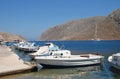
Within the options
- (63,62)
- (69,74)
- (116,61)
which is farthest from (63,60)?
(116,61)

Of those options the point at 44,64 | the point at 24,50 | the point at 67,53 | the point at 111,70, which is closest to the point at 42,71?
the point at 44,64

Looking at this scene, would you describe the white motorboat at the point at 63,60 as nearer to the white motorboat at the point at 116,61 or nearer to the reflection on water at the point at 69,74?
the reflection on water at the point at 69,74

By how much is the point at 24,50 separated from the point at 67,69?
3987 cm

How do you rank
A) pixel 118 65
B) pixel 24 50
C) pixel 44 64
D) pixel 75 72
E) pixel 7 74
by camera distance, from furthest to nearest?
1. pixel 24 50
2. pixel 44 64
3. pixel 75 72
4. pixel 118 65
5. pixel 7 74

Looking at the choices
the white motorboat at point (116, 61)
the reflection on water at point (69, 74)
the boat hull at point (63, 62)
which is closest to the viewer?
the reflection on water at point (69, 74)

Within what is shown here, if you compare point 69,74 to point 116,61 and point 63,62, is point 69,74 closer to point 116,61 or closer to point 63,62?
point 63,62

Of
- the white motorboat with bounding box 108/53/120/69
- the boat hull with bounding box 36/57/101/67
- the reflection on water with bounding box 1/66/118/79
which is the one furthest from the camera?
the boat hull with bounding box 36/57/101/67

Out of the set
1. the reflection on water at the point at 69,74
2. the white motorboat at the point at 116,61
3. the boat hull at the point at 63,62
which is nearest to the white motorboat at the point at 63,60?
the boat hull at the point at 63,62

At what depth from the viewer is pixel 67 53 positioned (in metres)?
40.1

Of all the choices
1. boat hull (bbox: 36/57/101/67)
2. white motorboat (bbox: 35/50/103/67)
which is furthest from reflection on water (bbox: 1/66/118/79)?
white motorboat (bbox: 35/50/103/67)

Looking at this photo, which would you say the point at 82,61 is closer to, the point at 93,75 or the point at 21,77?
the point at 93,75

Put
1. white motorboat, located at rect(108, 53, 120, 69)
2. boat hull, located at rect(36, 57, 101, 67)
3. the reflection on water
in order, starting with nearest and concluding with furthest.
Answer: the reflection on water, white motorboat, located at rect(108, 53, 120, 69), boat hull, located at rect(36, 57, 101, 67)

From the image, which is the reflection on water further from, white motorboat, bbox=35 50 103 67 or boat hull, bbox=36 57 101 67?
white motorboat, bbox=35 50 103 67

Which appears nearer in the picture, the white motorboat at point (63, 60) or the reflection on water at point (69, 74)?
the reflection on water at point (69, 74)
